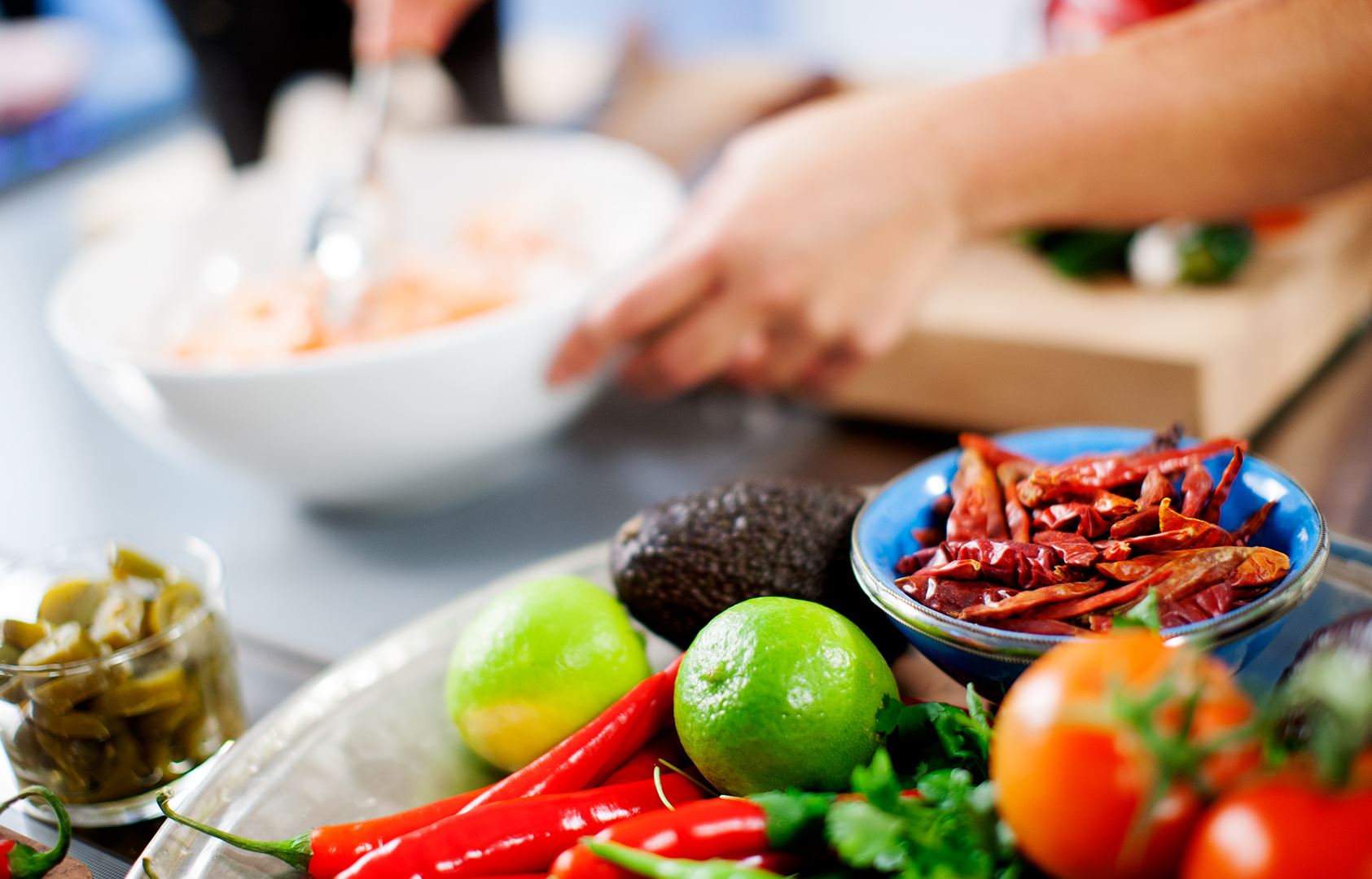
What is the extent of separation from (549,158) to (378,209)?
241 mm

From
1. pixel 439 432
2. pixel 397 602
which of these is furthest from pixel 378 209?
pixel 397 602

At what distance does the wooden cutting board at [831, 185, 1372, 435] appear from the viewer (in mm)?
1194

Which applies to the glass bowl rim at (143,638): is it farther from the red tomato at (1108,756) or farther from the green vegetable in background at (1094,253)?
the green vegetable in background at (1094,253)

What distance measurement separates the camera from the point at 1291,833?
1.23ft

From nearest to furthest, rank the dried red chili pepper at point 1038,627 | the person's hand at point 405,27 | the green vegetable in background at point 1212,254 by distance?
1. the dried red chili pepper at point 1038,627
2. the green vegetable in background at point 1212,254
3. the person's hand at point 405,27

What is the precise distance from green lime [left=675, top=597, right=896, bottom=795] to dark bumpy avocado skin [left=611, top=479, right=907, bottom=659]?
0.09 metres

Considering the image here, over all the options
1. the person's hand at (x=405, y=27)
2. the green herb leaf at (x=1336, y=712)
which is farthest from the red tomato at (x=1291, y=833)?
the person's hand at (x=405, y=27)

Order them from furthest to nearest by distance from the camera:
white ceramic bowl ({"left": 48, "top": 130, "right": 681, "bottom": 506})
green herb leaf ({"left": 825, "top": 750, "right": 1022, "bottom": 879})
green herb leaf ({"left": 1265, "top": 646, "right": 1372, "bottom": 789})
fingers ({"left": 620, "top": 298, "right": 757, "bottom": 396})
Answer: fingers ({"left": 620, "top": 298, "right": 757, "bottom": 396})
white ceramic bowl ({"left": 48, "top": 130, "right": 681, "bottom": 506})
green herb leaf ({"left": 825, "top": 750, "right": 1022, "bottom": 879})
green herb leaf ({"left": 1265, "top": 646, "right": 1372, "bottom": 789})

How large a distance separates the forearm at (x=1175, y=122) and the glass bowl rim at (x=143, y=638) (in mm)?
768

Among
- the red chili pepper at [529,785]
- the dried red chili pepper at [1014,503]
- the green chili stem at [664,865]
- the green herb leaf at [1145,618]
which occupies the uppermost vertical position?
the green herb leaf at [1145,618]

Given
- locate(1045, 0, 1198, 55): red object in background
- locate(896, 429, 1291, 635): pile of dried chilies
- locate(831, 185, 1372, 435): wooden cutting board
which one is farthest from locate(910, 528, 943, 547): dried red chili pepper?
locate(1045, 0, 1198, 55): red object in background

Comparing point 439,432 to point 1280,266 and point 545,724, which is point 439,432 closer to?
point 545,724

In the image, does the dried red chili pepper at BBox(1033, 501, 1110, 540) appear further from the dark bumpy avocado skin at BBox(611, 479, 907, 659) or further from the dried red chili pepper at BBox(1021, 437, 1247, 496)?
the dark bumpy avocado skin at BBox(611, 479, 907, 659)

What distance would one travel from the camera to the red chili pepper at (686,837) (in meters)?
0.57
